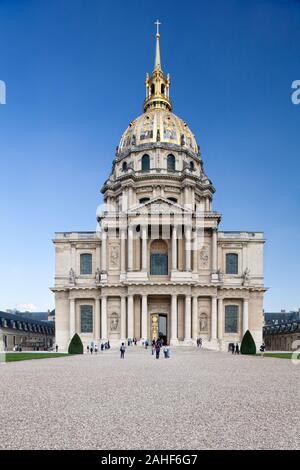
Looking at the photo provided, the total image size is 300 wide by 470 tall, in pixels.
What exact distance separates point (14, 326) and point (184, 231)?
33.5 m

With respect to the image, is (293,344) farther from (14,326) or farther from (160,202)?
(14,326)

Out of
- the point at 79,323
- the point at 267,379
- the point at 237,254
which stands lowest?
the point at 79,323

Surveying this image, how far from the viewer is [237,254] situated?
5566 cm

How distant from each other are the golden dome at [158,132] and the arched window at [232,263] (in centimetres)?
2023

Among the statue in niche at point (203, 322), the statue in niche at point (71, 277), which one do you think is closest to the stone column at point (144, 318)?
the statue in niche at point (203, 322)

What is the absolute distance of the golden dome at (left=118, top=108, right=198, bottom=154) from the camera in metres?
66.4

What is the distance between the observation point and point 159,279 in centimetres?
5231

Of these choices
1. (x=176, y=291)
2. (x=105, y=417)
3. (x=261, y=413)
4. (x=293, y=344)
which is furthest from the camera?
(x=293, y=344)

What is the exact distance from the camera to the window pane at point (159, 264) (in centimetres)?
5428

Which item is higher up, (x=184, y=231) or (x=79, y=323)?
(x=184, y=231)

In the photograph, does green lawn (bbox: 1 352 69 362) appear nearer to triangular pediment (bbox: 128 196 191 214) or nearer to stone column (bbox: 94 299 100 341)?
stone column (bbox: 94 299 100 341)

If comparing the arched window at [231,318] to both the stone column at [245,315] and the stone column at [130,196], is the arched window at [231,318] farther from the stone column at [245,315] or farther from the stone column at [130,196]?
the stone column at [130,196]

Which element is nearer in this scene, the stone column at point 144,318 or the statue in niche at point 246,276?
the stone column at point 144,318
